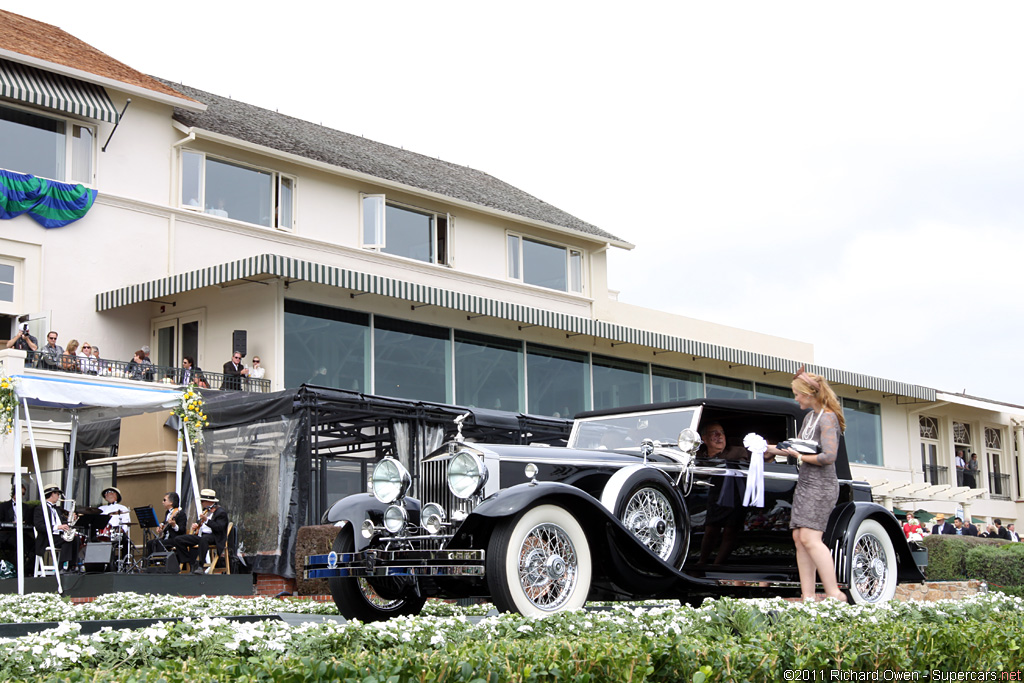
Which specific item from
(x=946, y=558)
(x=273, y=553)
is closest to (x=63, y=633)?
(x=273, y=553)

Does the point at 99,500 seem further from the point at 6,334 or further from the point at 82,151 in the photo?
the point at 82,151

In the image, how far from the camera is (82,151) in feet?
76.6

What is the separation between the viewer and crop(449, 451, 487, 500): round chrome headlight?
25.1 ft

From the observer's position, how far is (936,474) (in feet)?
123

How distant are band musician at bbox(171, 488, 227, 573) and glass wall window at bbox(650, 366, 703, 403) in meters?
15.2

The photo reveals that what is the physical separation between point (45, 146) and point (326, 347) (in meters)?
7.16

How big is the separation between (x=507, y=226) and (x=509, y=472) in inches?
921

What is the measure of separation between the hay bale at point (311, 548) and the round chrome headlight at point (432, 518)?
627 cm

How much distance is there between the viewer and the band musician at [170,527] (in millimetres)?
15570

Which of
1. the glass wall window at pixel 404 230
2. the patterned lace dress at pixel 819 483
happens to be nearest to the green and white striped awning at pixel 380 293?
the glass wall window at pixel 404 230

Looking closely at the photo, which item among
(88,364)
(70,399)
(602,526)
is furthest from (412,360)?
(602,526)

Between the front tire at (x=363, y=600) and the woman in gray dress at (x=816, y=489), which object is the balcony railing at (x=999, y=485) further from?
the front tire at (x=363, y=600)

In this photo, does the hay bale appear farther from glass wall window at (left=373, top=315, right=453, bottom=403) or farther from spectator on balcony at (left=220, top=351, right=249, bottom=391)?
glass wall window at (left=373, top=315, right=453, bottom=403)

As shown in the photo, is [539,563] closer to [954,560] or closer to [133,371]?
[954,560]
